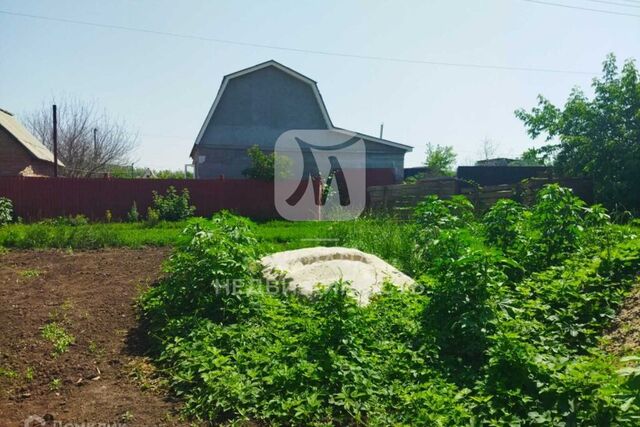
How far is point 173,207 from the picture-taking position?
13.8m

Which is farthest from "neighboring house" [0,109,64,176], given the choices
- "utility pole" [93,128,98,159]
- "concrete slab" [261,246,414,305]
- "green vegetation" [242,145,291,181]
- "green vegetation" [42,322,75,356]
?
"green vegetation" [42,322,75,356]

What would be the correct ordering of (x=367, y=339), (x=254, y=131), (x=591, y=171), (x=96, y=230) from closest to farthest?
(x=367, y=339) < (x=96, y=230) < (x=591, y=171) < (x=254, y=131)

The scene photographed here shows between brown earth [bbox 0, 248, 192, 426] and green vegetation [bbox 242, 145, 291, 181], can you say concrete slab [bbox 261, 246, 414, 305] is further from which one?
green vegetation [bbox 242, 145, 291, 181]

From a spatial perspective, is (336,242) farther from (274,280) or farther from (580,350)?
(580,350)

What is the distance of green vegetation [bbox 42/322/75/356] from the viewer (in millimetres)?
3587

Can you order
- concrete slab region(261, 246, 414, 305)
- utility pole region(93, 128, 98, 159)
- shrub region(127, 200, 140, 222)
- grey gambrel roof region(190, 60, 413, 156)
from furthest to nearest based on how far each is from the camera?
utility pole region(93, 128, 98, 159), grey gambrel roof region(190, 60, 413, 156), shrub region(127, 200, 140, 222), concrete slab region(261, 246, 414, 305)

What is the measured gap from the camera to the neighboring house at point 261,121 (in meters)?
17.9

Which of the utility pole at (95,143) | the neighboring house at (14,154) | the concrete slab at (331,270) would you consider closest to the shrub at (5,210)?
the neighboring house at (14,154)

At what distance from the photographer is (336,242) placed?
7957 millimetres

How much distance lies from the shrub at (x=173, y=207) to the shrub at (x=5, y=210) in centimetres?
389

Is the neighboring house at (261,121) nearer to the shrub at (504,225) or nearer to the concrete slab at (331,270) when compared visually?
the concrete slab at (331,270)

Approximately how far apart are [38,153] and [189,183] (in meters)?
8.69

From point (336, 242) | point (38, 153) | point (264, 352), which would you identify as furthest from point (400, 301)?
point (38, 153)

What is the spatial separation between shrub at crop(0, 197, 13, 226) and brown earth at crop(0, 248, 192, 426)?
296 inches
